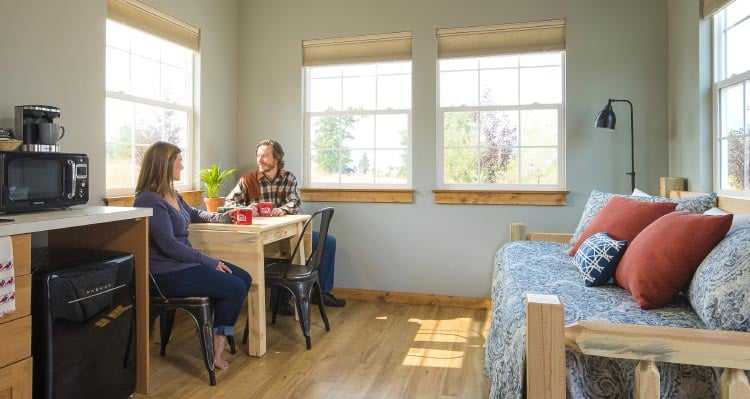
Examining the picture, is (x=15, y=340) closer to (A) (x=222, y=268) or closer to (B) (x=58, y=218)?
(B) (x=58, y=218)

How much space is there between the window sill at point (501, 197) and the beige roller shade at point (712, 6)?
1369 mm

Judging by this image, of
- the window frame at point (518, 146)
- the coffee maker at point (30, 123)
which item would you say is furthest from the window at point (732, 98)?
the coffee maker at point (30, 123)

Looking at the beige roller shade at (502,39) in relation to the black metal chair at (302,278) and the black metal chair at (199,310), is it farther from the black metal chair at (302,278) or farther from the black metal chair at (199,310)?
the black metal chair at (199,310)

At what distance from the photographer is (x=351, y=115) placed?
4043 mm

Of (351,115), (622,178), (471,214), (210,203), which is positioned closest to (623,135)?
(622,178)

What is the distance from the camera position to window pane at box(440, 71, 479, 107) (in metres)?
3.78

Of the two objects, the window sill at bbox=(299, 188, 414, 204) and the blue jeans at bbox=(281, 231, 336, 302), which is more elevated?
the window sill at bbox=(299, 188, 414, 204)

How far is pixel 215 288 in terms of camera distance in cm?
242

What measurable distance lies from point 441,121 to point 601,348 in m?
2.83

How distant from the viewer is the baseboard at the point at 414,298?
3736mm

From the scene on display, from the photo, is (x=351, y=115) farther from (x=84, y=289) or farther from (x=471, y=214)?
(x=84, y=289)

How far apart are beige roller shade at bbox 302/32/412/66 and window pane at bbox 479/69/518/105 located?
64cm

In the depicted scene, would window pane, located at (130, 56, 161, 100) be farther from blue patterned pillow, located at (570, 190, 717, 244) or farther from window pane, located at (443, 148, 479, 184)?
blue patterned pillow, located at (570, 190, 717, 244)

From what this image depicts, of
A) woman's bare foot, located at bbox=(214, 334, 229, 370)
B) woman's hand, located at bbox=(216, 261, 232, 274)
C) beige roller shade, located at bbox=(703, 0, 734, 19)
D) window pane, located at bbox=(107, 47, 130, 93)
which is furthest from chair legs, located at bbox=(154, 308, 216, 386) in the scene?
beige roller shade, located at bbox=(703, 0, 734, 19)
